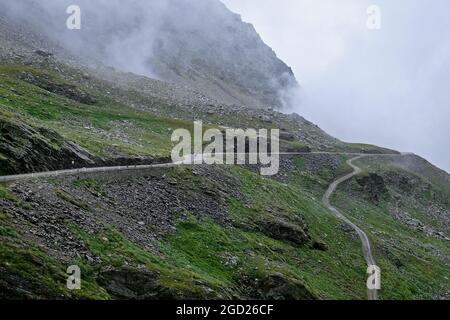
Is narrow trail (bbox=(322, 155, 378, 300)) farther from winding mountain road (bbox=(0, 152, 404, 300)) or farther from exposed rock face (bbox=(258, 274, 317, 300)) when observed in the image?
exposed rock face (bbox=(258, 274, 317, 300))

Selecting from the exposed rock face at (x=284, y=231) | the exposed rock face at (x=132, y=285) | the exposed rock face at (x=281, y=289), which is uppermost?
Answer: the exposed rock face at (x=284, y=231)

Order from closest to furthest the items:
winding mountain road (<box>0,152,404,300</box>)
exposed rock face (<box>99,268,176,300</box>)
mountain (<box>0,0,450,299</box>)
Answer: exposed rock face (<box>99,268,176,300</box>) < mountain (<box>0,0,450,299</box>) < winding mountain road (<box>0,152,404,300</box>)

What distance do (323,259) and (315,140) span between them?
12433 centimetres

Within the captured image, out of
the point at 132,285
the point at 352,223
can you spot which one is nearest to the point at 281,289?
the point at 132,285

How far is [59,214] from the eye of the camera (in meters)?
39.5

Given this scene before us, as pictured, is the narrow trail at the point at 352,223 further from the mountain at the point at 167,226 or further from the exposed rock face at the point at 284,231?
the exposed rock face at the point at 284,231

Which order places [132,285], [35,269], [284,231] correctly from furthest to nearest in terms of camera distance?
[284,231] < [132,285] < [35,269]

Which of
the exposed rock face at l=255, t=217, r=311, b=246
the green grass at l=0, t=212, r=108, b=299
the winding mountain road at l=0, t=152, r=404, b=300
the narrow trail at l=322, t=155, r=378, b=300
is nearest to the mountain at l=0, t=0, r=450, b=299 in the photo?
the green grass at l=0, t=212, r=108, b=299

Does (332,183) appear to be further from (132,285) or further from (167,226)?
(132,285)

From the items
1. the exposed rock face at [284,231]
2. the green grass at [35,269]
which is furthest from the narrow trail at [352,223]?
the green grass at [35,269]

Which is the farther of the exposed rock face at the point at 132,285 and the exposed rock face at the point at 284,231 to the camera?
the exposed rock face at the point at 284,231

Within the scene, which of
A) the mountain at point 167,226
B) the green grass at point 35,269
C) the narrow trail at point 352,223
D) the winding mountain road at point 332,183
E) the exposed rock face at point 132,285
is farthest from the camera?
the narrow trail at point 352,223

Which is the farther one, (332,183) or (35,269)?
(332,183)

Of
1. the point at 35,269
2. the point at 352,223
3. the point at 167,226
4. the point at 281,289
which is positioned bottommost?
the point at 281,289
